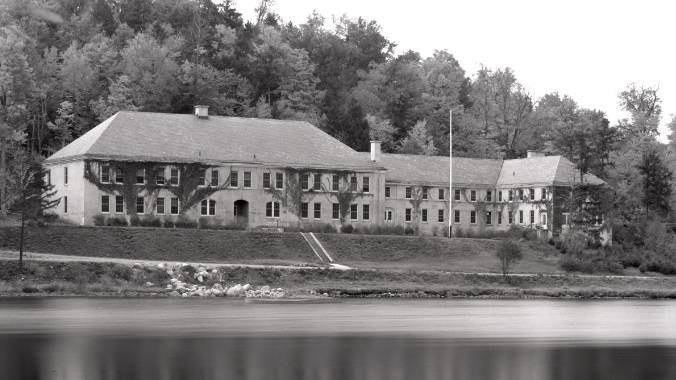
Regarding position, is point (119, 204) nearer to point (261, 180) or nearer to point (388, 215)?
point (261, 180)

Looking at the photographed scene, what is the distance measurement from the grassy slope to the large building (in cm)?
844

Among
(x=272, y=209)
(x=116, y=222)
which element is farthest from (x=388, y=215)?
(x=116, y=222)

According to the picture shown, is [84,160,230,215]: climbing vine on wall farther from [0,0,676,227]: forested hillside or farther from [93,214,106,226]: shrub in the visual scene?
[0,0,676,227]: forested hillside

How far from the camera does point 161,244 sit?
6919cm

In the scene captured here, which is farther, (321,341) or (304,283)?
(304,283)

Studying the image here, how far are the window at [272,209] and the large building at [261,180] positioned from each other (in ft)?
0.24

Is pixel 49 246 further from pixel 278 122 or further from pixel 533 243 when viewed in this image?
pixel 533 243

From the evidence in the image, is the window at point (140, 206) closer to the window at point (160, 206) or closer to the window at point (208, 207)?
the window at point (160, 206)

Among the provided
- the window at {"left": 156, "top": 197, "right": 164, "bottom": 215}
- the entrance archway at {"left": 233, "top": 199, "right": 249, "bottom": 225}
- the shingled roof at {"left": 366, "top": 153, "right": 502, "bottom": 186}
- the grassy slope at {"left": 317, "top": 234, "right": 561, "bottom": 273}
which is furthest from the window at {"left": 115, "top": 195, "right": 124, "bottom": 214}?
the shingled roof at {"left": 366, "top": 153, "right": 502, "bottom": 186}

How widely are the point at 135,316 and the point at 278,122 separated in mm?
49043

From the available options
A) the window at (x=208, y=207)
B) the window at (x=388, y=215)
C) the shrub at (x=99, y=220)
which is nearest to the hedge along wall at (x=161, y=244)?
the shrub at (x=99, y=220)

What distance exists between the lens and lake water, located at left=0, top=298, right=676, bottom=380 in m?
27.8

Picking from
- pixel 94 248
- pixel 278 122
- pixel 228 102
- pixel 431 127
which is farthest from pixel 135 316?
pixel 431 127

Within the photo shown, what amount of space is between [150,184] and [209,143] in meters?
5.81
